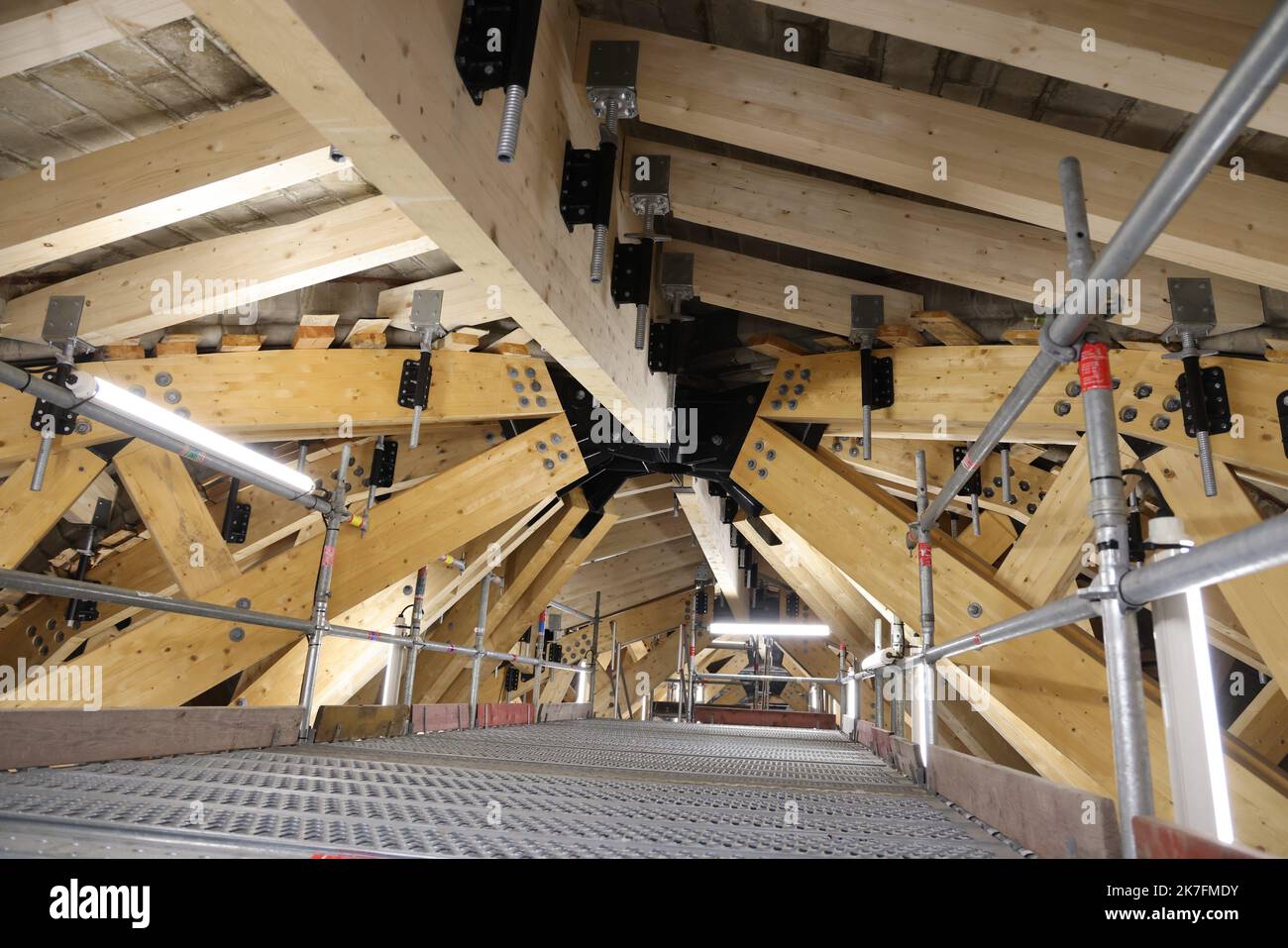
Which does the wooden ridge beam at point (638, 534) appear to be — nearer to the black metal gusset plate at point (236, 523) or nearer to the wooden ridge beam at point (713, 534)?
the wooden ridge beam at point (713, 534)

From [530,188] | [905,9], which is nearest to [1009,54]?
[905,9]

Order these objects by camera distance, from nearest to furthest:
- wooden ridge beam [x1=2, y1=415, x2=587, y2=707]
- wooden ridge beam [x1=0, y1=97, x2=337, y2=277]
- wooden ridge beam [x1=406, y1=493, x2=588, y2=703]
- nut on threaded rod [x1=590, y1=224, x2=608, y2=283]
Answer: nut on threaded rod [x1=590, y1=224, x2=608, y2=283] → wooden ridge beam [x1=0, y1=97, x2=337, y2=277] → wooden ridge beam [x1=2, y1=415, x2=587, y2=707] → wooden ridge beam [x1=406, y1=493, x2=588, y2=703]

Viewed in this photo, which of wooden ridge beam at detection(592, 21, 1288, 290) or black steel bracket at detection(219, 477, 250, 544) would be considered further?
black steel bracket at detection(219, 477, 250, 544)

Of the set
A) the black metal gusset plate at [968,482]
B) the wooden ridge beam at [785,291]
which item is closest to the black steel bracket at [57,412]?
the wooden ridge beam at [785,291]

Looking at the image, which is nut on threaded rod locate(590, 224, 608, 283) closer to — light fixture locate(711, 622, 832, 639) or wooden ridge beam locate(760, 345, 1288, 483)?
wooden ridge beam locate(760, 345, 1288, 483)

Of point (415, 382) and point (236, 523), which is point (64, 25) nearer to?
point (415, 382)

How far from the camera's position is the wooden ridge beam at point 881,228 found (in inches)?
126

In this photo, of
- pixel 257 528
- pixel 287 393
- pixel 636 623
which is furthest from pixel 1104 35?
pixel 636 623

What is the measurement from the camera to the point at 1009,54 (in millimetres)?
2203

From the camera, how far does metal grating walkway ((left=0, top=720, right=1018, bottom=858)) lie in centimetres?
121

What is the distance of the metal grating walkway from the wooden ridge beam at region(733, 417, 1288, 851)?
3.23 ft

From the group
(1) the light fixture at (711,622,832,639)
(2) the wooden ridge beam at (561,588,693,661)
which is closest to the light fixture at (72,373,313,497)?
(1) the light fixture at (711,622,832,639)

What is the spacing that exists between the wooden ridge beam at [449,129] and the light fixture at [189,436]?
128 cm
